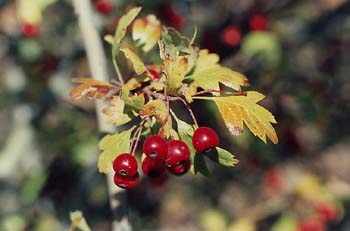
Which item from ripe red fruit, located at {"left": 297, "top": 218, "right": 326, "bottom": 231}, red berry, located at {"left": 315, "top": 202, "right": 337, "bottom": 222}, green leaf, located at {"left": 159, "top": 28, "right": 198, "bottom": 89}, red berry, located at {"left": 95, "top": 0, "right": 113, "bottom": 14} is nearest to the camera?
green leaf, located at {"left": 159, "top": 28, "right": 198, "bottom": 89}

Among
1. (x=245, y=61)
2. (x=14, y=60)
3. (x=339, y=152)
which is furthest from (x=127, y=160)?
(x=339, y=152)

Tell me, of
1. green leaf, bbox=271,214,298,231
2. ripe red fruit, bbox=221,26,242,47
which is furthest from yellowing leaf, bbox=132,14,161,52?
green leaf, bbox=271,214,298,231

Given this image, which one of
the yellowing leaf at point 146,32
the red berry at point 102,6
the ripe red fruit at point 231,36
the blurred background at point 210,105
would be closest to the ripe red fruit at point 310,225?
the blurred background at point 210,105

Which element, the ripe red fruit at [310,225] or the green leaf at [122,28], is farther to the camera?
the ripe red fruit at [310,225]

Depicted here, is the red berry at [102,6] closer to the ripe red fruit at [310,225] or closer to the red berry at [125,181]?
the ripe red fruit at [310,225]

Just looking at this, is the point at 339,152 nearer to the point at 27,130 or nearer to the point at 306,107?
the point at 306,107

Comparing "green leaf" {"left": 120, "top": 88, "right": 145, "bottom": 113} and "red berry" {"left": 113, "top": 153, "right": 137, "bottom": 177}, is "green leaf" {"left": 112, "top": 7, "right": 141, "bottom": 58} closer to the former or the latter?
"green leaf" {"left": 120, "top": 88, "right": 145, "bottom": 113}
